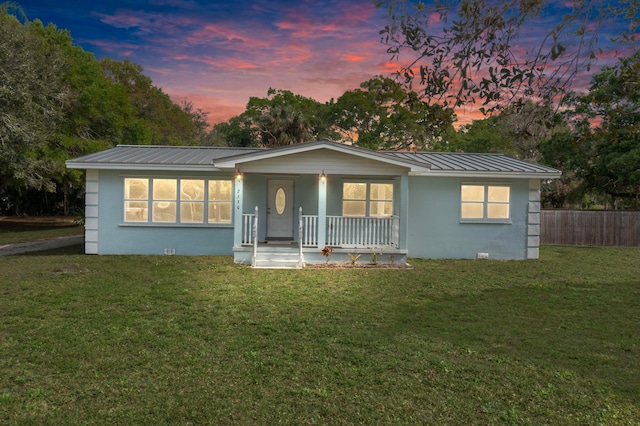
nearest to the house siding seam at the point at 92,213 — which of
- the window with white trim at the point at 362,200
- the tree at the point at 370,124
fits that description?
the window with white trim at the point at 362,200

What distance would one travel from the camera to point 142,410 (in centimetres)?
384

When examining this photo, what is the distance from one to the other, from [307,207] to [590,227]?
12.3 metres

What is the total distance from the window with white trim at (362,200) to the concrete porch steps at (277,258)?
2595mm

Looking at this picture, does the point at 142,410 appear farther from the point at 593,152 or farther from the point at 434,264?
the point at 593,152

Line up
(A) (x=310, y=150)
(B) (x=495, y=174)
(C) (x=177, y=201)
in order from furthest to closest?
(C) (x=177, y=201) < (B) (x=495, y=174) < (A) (x=310, y=150)

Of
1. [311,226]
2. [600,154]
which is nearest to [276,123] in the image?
[311,226]

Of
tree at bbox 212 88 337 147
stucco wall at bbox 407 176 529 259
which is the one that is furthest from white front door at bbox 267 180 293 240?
tree at bbox 212 88 337 147

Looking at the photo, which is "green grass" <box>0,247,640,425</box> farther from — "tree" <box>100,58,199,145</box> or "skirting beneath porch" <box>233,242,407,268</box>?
"tree" <box>100,58,199,145</box>

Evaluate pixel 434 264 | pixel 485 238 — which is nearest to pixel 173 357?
pixel 434 264

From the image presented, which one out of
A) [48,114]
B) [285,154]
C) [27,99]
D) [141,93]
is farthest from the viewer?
[141,93]

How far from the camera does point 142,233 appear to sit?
13516 mm

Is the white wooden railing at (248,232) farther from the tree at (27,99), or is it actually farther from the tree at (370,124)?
the tree at (370,124)

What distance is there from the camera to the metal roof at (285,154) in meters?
11.9

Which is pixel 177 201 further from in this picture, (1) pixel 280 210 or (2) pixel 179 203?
(1) pixel 280 210
